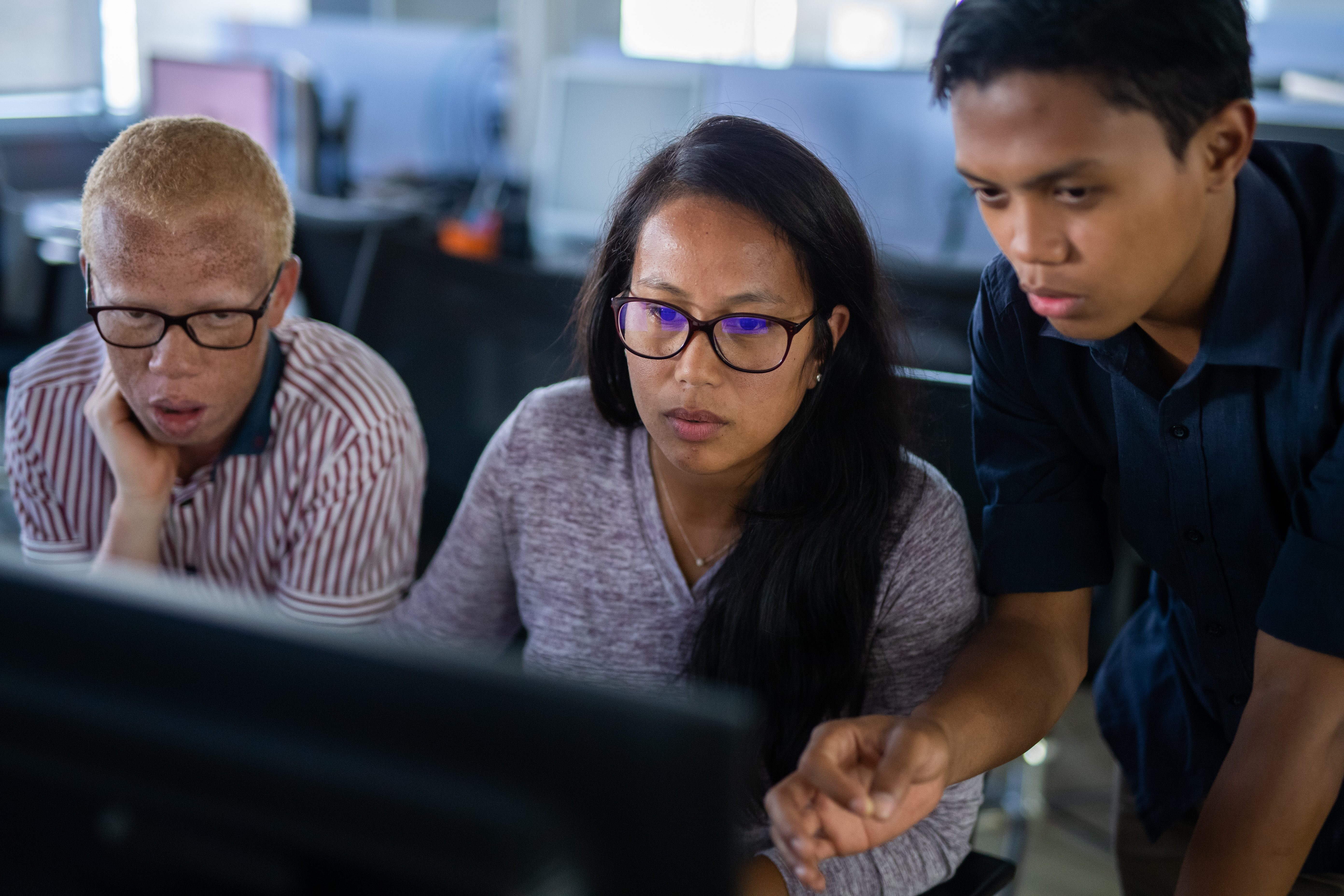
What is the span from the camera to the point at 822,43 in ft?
24.3

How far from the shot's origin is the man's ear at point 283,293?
1.19m

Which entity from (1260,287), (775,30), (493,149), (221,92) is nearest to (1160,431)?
(1260,287)

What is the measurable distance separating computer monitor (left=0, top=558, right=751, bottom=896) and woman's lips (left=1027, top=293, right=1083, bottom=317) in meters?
0.46

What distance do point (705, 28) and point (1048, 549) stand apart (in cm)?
511

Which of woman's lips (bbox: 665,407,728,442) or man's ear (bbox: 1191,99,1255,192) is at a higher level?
man's ear (bbox: 1191,99,1255,192)

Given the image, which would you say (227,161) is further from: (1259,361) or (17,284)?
(17,284)

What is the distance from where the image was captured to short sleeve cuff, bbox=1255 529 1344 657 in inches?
31.6

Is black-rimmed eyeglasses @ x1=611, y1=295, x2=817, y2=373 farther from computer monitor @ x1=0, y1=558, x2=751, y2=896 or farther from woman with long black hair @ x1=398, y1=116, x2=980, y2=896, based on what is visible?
computer monitor @ x1=0, y1=558, x2=751, y2=896

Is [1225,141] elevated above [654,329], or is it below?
above

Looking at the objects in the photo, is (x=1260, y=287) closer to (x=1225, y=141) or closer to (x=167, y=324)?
(x=1225, y=141)

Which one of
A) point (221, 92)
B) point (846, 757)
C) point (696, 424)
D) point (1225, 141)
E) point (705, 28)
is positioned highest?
point (705, 28)

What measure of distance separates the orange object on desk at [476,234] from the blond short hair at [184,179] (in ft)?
6.82

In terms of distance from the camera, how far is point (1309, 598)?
2.66 ft

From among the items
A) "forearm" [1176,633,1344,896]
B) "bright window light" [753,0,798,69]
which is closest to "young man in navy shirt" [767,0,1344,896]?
"forearm" [1176,633,1344,896]
